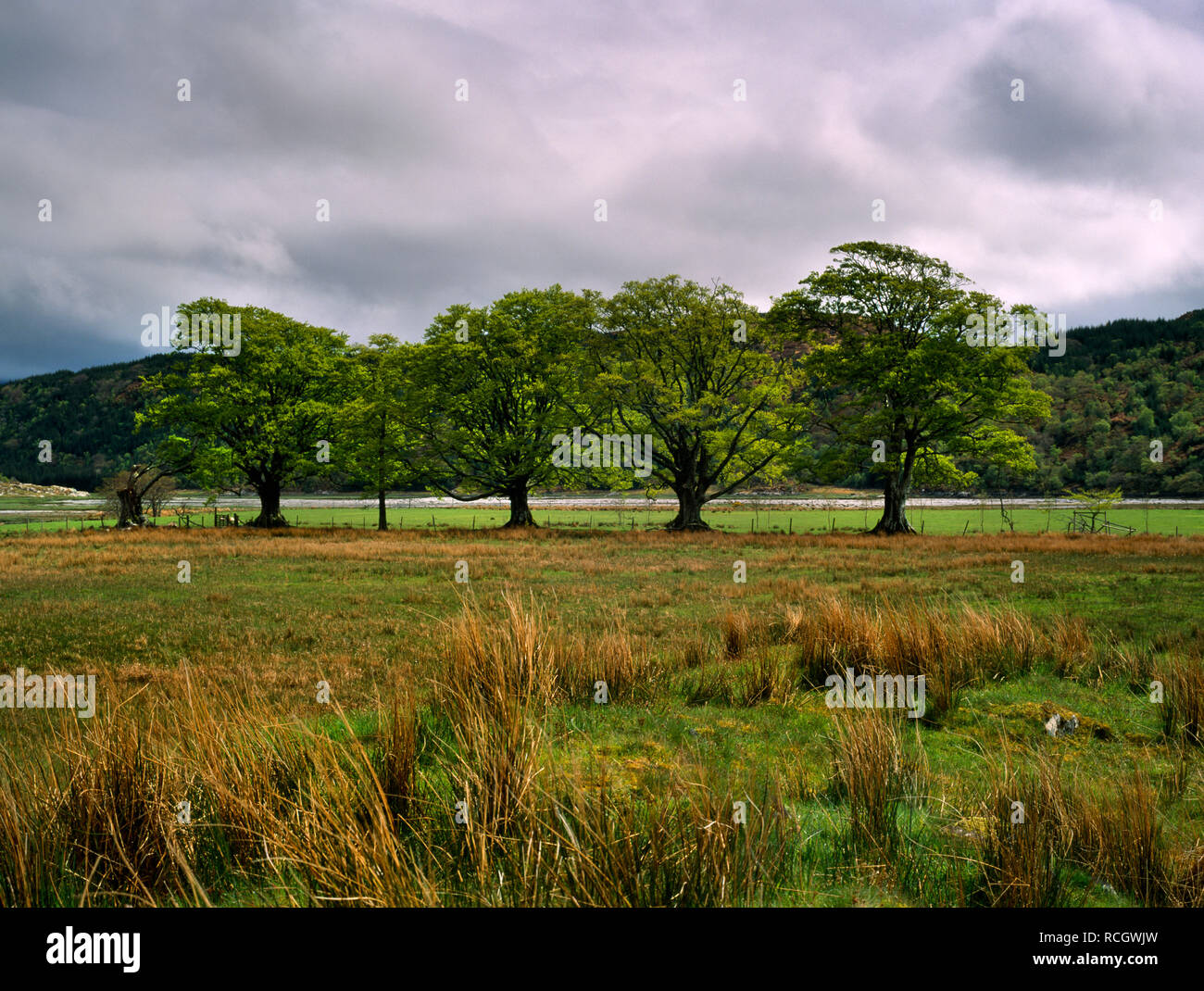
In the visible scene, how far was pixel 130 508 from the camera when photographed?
47.8 m

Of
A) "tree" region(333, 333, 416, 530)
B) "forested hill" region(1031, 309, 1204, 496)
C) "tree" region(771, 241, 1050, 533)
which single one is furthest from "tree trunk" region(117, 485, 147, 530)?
"forested hill" region(1031, 309, 1204, 496)

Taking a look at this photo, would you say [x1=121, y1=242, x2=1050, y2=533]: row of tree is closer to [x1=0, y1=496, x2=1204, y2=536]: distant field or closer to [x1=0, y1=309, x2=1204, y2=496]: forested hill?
[x1=0, y1=496, x2=1204, y2=536]: distant field

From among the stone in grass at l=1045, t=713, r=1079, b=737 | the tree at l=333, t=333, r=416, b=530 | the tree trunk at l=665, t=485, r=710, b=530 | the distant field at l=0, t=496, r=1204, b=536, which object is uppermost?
the tree at l=333, t=333, r=416, b=530

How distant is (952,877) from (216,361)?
178 ft

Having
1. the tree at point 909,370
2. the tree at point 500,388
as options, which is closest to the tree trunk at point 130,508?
the tree at point 500,388

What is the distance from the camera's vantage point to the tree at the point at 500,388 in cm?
4359

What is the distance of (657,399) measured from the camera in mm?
41625

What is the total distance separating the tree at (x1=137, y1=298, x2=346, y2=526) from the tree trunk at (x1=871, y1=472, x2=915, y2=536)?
36431mm

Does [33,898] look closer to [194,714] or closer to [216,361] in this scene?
[194,714]

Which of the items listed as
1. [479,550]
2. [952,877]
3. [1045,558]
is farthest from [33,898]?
[1045,558]

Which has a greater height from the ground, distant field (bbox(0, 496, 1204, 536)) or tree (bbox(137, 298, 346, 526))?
tree (bbox(137, 298, 346, 526))

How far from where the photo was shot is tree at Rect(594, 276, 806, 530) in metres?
40.9

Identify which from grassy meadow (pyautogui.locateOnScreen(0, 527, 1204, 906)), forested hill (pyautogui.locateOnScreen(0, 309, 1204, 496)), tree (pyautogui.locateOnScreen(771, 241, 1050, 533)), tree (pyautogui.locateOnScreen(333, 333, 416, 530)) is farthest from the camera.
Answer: forested hill (pyautogui.locateOnScreen(0, 309, 1204, 496))

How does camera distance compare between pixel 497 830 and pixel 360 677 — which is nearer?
pixel 497 830
